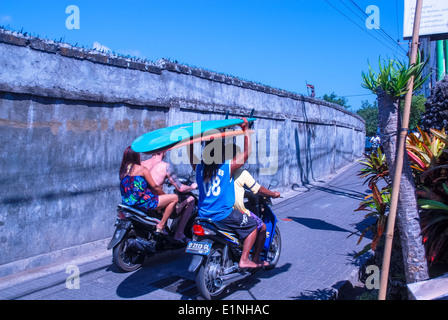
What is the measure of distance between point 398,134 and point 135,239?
3.81 metres

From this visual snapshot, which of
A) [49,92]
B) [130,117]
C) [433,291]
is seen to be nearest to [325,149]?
[130,117]

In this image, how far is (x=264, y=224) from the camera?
5137 millimetres

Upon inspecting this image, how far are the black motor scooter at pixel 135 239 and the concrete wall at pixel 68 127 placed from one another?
1.09 metres

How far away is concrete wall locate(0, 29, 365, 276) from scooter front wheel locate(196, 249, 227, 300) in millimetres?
2630

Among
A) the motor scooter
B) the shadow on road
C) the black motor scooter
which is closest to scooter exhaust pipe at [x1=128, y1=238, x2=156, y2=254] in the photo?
the black motor scooter

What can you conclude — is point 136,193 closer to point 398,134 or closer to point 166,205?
point 166,205

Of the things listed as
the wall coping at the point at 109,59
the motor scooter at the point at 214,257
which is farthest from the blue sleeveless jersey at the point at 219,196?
the wall coping at the point at 109,59

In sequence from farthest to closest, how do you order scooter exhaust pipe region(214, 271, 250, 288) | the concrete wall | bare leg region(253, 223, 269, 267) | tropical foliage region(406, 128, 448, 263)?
the concrete wall < bare leg region(253, 223, 269, 267) < scooter exhaust pipe region(214, 271, 250, 288) < tropical foliage region(406, 128, 448, 263)

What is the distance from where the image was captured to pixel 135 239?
5.53 m

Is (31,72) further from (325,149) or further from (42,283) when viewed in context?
(325,149)

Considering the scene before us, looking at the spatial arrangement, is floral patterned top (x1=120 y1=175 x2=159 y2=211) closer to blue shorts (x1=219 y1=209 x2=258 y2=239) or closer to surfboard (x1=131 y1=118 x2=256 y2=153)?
surfboard (x1=131 y1=118 x2=256 y2=153)

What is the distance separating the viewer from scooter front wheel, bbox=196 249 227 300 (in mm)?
4434

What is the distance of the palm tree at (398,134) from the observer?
9.70 ft

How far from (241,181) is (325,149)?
13.2 meters
